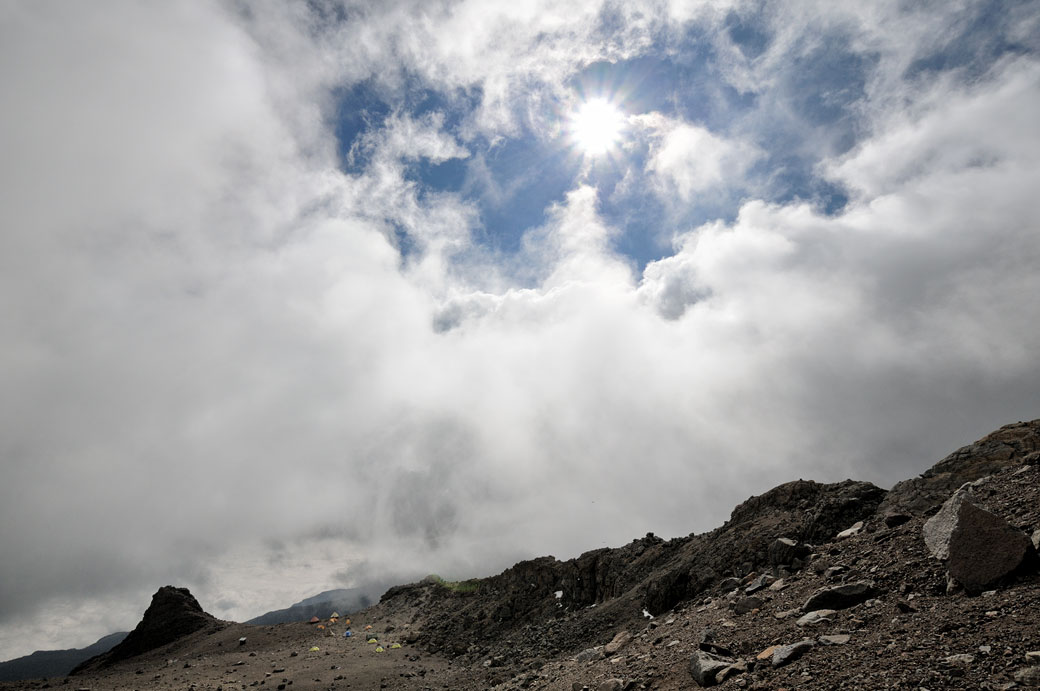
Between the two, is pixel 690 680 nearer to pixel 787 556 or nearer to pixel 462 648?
pixel 787 556

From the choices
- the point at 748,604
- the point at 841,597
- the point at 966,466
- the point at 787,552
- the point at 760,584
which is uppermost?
the point at 966,466

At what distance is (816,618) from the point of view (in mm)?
13094

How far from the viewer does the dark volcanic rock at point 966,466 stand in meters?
21.8

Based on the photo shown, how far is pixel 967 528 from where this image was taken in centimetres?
1210

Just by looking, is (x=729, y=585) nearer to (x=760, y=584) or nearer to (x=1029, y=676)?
(x=760, y=584)

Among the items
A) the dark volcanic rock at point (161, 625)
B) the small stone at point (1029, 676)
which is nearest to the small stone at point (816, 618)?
the small stone at point (1029, 676)

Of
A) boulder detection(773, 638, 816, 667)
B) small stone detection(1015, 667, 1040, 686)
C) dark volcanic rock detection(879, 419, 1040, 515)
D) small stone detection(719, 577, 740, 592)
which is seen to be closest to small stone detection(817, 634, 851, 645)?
boulder detection(773, 638, 816, 667)

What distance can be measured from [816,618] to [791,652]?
2.76 m

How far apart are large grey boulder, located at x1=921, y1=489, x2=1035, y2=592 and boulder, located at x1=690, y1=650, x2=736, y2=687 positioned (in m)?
5.91

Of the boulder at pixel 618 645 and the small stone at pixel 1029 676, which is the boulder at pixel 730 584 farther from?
the small stone at pixel 1029 676

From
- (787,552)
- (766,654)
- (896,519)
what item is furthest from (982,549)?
(787,552)

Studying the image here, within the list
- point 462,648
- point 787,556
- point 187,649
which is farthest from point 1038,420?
point 187,649

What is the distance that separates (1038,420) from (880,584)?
18410 mm

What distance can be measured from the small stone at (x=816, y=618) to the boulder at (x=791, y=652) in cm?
187
